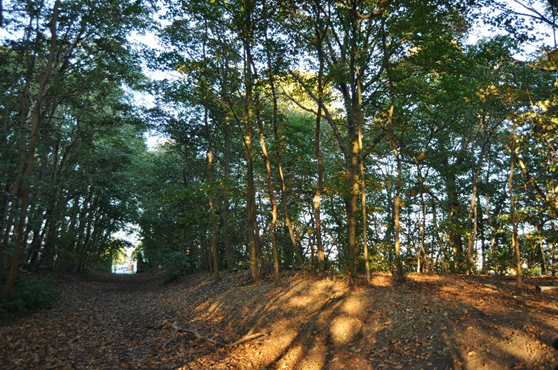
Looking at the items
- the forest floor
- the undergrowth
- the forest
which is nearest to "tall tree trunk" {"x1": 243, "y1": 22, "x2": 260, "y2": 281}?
the forest

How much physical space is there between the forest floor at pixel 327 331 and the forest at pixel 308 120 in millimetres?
1217

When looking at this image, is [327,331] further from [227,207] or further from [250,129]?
[227,207]

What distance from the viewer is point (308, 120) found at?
20672 mm

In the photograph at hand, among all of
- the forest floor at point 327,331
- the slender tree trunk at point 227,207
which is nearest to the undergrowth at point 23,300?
the forest floor at point 327,331

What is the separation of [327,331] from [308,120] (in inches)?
552

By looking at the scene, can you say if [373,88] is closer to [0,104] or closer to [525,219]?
[525,219]

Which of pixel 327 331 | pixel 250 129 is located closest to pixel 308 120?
pixel 250 129

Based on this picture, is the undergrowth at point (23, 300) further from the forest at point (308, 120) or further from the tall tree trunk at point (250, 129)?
the tall tree trunk at point (250, 129)

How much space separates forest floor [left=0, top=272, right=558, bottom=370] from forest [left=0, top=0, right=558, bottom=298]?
1.22 metres

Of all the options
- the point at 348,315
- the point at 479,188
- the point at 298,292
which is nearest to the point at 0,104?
the point at 298,292

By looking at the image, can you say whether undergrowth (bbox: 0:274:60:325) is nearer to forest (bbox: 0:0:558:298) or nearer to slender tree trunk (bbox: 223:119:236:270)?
forest (bbox: 0:0:558:298)

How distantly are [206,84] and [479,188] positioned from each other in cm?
1489

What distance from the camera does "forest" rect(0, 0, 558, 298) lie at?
10445 mm

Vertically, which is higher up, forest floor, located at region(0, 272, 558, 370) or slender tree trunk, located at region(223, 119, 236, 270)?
slender tree trunk, located at region(223, 119, 236, 270)
